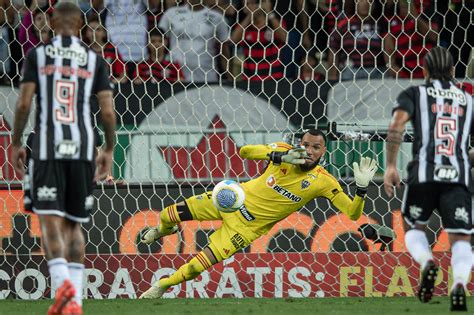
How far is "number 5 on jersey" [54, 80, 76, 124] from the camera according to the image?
6578mm

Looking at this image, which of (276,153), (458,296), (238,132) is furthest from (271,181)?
(458,296)

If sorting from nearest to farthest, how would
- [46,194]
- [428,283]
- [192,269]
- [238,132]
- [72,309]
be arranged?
[72,309] → [46,194] → [428,283] → [192,269] → [238,132]

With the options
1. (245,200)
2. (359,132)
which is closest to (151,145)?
(245,200)

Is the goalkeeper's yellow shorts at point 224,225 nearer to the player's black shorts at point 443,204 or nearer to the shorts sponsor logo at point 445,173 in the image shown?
the player's black shorts at point 443,204

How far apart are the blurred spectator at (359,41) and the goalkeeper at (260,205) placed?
4.87ft

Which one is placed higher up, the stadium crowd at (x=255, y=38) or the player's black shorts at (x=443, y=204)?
the stadium crowd at (x=255, y=38)

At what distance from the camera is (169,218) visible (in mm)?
9562

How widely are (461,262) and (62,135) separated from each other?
8.45 ft

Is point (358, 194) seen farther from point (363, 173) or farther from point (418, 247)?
point (418, 247)

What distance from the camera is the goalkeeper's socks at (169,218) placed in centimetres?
957

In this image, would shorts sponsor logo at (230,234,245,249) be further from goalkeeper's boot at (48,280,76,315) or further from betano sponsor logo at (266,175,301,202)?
goalkeeper's boot at (48,280,76,315)

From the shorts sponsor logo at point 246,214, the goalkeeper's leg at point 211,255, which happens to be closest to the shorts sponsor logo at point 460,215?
the goalkeeper's leg at point 211,255

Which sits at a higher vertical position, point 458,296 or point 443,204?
point 443,204

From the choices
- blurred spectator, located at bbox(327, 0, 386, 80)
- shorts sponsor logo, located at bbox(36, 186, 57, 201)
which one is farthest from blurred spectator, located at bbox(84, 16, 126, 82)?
shorts sponsor logo, located at bbox(36, 186, 57, 201)
